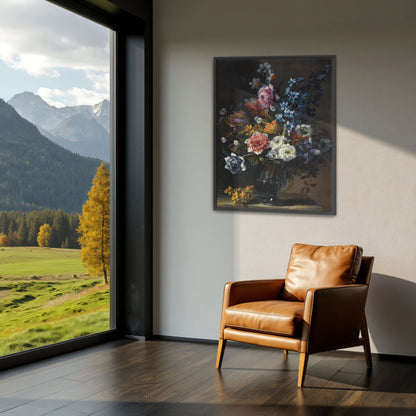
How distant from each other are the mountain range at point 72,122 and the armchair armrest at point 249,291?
1.54 meters

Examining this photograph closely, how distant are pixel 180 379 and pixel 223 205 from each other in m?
1.49

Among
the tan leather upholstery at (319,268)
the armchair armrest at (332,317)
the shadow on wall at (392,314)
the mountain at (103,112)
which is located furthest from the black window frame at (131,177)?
the shadow on wall at (392,314)

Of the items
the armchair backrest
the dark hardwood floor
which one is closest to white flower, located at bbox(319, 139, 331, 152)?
the armchair backrest

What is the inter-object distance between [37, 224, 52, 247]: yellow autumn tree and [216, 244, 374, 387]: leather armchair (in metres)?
1.26

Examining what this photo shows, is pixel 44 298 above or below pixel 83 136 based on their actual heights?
below

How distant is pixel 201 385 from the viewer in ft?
10.3

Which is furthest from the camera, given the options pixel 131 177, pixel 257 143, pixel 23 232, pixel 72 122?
pixel 131 177

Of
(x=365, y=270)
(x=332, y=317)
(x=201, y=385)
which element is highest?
(x=365, y=270)

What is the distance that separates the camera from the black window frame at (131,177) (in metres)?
4.39

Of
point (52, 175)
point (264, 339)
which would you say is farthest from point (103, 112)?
point (264, 339)

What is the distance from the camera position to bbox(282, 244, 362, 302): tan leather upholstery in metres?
3.53

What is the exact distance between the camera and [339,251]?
3.61m

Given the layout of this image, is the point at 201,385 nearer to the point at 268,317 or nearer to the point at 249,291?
the point at 268,317

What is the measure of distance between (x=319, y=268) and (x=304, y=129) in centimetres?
110
